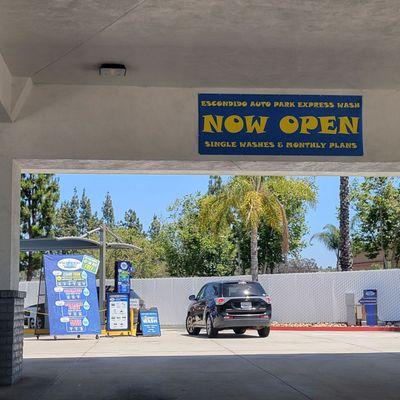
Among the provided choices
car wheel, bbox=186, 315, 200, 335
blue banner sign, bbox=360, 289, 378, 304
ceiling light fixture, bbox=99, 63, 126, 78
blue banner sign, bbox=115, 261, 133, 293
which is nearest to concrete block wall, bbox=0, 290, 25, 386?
ceiling light fixture, bbox=99, 63, 126, 78

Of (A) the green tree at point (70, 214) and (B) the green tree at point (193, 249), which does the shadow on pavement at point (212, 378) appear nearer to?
(B) the green tree at point (193, 249)

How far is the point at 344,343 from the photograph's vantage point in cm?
1599

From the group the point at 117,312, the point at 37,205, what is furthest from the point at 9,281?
the point at 37,205

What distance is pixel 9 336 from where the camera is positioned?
9352 millimetres

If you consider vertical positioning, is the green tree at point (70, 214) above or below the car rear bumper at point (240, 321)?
above

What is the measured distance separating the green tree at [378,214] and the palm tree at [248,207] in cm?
968

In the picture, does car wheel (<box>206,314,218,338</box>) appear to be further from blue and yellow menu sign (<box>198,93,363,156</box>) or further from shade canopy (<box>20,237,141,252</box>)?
blue and yellow menu sign (<box>198,93,363,156</box>)

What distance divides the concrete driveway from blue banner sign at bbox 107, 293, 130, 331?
3.03m

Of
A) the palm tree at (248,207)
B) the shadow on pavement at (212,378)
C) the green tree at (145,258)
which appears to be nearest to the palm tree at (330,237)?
the green tree at (145,258)

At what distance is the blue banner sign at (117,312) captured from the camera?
19.6m

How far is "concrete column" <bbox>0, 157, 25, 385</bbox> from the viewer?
931cm

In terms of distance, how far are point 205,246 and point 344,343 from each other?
2656 centimetres

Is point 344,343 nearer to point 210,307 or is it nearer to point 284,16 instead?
point 210,307

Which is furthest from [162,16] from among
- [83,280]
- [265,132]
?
[83,280]
